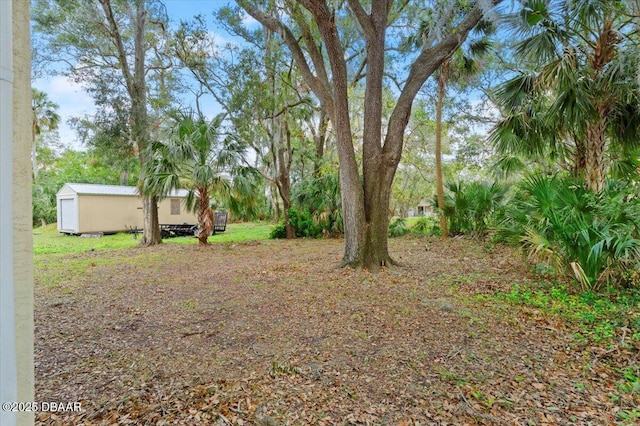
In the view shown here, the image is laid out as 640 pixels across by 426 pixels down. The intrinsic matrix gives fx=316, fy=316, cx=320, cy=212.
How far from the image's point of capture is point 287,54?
9.50 meters

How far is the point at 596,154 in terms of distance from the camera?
18.1 ft

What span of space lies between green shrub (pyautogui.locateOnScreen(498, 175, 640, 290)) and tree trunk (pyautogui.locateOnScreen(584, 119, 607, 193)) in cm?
80

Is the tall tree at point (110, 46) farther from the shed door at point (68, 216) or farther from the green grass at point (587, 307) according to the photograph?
the green grass at point (587, 307)

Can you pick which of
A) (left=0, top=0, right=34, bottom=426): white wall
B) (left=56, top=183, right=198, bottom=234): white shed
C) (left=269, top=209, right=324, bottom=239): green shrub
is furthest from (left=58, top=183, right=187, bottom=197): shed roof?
→ (left=0, top=0, right=34, bottom=426): white wall

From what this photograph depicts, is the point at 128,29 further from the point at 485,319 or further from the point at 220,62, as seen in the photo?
the point at 485,319

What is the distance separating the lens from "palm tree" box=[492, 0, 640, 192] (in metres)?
4.99

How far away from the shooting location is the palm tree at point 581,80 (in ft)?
16.4

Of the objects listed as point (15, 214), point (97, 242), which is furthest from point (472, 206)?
point (97, 242)

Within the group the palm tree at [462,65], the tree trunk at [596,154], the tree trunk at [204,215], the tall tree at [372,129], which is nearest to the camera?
the tall tree at [372,129]

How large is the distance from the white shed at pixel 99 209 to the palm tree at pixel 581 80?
11.9m

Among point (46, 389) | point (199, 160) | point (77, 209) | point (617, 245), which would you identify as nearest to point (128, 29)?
point (199, 160)

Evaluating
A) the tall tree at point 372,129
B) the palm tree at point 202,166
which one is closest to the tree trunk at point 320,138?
the palm tree at point 202,166

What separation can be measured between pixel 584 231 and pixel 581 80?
9.84ft

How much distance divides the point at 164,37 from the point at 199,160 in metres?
4.35
